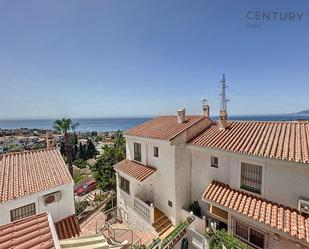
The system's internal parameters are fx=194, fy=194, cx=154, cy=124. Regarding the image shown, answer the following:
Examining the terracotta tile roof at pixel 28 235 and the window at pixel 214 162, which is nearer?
the terracotta tile roof at pixel 28 235

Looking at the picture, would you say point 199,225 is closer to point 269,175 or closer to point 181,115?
point 269,175

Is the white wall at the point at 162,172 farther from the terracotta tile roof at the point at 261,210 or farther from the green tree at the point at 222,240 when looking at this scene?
the green tree at the point at 222,240

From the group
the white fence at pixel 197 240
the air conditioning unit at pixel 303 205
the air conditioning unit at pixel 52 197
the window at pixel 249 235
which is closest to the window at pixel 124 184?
the air conditioning unit at pixel 52 197

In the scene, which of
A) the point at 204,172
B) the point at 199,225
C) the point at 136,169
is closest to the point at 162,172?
the point at 136,169

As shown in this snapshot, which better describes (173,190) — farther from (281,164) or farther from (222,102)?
(222,102)

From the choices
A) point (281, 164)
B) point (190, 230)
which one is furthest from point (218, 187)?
point (281, 164)

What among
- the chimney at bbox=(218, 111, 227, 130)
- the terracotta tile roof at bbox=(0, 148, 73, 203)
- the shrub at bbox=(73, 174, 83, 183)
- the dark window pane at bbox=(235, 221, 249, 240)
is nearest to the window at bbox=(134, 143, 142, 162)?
the terracotta tile roof at bbox=(0, 148, 73, 203)
